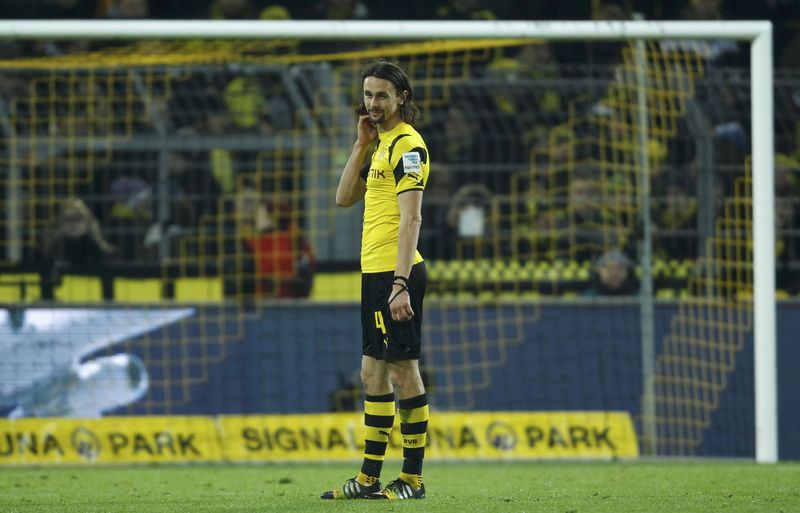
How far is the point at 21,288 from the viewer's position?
9969 millimetres

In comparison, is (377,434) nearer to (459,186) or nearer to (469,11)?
(459,186)

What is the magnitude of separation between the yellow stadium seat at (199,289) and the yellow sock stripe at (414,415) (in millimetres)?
4736

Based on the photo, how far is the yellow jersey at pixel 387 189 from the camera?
5594 mm

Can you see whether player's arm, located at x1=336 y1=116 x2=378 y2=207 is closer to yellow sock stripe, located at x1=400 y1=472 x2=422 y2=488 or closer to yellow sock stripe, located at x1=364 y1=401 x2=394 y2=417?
yellow sock stripe, located at x1=364 y1=401 x2=394 y2=417

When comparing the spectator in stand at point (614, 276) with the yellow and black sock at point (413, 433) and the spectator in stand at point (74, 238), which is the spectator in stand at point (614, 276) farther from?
the yellow and black sock at point (413, 433)

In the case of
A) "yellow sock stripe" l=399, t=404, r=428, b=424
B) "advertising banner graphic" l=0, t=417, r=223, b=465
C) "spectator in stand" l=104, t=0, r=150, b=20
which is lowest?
"advertising banner graphic" l=0, t=417, r=223, b=465

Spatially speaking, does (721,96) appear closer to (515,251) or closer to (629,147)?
(629,147)

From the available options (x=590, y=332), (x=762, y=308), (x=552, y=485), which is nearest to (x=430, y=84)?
(x=590, y=332)

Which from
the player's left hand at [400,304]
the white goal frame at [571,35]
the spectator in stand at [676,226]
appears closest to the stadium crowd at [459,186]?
the spectator in stand at [676,226]

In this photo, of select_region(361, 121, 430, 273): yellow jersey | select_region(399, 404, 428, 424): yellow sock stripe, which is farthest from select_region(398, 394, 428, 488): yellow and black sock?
select_region(361, 121, 430, 273): yellow jersey

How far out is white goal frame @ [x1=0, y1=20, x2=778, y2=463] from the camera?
8633mm

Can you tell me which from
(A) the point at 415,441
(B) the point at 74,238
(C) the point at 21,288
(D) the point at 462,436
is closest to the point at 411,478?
(A) the point at 415,441

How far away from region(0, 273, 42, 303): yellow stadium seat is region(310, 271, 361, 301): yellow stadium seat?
6.88 feet

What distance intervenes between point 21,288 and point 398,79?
5270 mm
